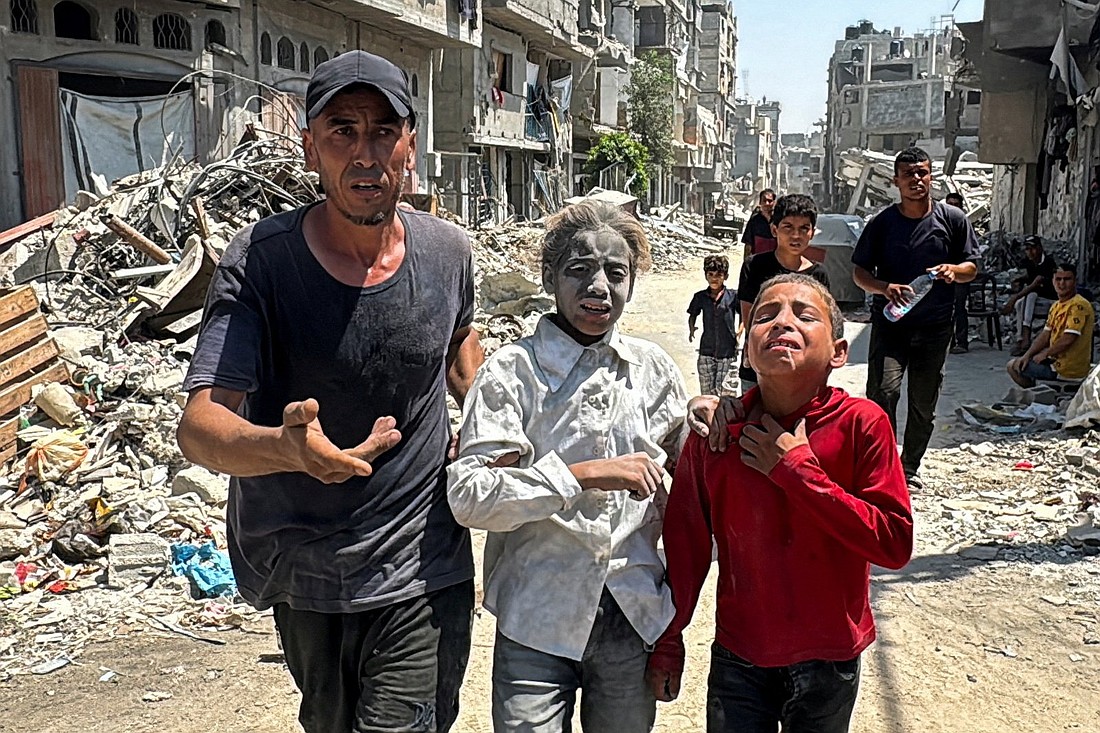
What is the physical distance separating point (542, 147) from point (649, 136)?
13180 millimetres

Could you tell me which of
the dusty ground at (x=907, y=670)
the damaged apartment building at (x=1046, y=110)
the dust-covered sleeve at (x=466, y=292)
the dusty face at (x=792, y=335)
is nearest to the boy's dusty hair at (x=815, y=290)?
the dusty face at (x=792, y=335)

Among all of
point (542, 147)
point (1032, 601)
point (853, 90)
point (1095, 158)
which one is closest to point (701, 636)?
point (1032, 601)

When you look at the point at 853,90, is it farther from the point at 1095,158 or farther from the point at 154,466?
the point at 154,466

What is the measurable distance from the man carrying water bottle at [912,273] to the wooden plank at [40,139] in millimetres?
12083

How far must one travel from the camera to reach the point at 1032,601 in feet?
15.2

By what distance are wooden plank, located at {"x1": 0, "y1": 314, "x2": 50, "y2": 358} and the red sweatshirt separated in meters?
6.03

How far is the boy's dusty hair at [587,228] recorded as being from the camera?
2.39m

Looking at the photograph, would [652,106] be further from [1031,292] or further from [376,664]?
[376,664]

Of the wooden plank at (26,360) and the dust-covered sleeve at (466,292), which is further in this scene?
the wooden plank at (26,360)

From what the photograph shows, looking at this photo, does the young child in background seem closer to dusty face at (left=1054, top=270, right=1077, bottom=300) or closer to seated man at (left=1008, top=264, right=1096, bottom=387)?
seated man at (left=1008, top=264, right=1096, bottom=387)

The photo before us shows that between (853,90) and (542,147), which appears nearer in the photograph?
(542,147)

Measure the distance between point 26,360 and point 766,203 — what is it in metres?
6.24

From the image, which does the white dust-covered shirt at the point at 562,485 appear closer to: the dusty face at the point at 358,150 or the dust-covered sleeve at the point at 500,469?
the dust-covered sleeve at the point at 500,469

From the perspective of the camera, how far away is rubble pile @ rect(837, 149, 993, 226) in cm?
3083
